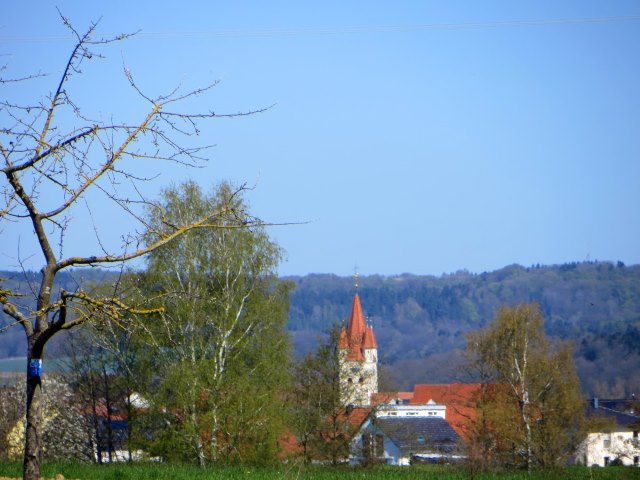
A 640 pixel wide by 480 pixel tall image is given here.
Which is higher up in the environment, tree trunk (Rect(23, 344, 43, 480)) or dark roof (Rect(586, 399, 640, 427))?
tree trunk (Rect(23, 344, 43, 480))

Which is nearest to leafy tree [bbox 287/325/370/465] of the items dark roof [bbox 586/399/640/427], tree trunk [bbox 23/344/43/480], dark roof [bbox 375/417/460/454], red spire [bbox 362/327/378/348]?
dark roof [bbox 375/417/460/454]

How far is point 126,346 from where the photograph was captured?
33312mm

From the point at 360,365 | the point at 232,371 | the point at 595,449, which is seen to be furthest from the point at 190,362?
the point at 595,449

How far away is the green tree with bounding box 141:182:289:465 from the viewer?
31.0 metres

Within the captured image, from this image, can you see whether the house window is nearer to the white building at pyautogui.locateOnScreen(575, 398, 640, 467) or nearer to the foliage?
the white building at pyautogui.locateOnScreen(575, 398, 640, 467)

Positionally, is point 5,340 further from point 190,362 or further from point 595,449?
point 595,449

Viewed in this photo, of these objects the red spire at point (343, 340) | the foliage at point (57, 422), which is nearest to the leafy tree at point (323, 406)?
the red spire at point (343, 340)

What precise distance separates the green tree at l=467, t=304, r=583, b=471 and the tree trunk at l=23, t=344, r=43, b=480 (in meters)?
33.9

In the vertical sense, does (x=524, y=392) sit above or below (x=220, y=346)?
below

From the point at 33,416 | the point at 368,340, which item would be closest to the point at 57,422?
the point at 33,416

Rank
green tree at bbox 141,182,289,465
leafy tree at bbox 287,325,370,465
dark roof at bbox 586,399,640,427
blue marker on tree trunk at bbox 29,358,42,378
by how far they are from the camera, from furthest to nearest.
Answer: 1. dark roof at bbox 586,399,640,427
2. leafy tree at bbox 287,325,370,465
3. green tree at bbox 141,182,289,465
4. blue marker on tree trunk at bbox 29,358,42,378

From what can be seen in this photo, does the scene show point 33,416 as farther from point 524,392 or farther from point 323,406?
point 524,392

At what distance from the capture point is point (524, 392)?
45.1m

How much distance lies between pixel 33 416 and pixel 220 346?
2426 cm
